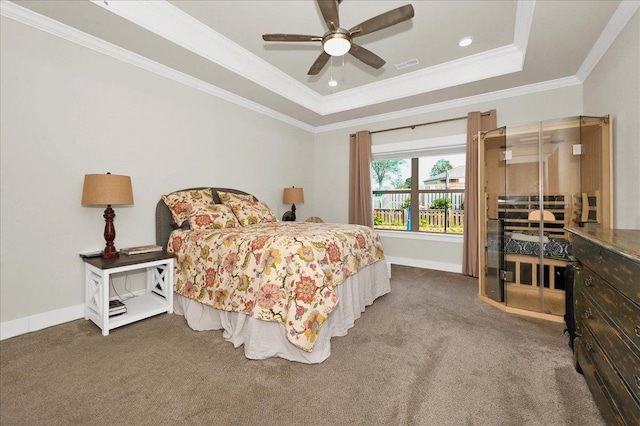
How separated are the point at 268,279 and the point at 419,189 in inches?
145

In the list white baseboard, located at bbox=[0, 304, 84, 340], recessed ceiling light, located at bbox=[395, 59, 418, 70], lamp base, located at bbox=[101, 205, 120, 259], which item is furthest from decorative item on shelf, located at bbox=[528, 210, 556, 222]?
white baseboard, located at bbox=[0, 304, 84, 340]

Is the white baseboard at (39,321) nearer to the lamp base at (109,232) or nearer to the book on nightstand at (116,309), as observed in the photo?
the book on nightstand at (116,309)

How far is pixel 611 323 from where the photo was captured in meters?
1.24

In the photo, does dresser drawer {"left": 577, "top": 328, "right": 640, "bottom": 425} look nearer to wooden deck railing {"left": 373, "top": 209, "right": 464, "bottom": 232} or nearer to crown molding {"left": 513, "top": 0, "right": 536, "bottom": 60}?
crown molding {"left": 513, "top": 0, "right": 536, "bottom": 60}

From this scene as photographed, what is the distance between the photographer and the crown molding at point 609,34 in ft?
7.11

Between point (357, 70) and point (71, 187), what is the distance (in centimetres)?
345

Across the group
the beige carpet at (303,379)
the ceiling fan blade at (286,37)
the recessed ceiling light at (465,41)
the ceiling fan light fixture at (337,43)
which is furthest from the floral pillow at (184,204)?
the recessed ceiling light at (465,41)

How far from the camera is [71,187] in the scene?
8.32 feet

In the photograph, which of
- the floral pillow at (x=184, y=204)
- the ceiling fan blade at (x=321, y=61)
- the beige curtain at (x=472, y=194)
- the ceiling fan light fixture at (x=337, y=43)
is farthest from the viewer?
the beige curtain at (x=472, y=194)

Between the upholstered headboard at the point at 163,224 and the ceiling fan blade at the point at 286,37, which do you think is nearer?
the ceiling fan blade at the point at 286,37

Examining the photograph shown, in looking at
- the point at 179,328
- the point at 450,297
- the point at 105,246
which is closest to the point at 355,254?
the point at 450,297

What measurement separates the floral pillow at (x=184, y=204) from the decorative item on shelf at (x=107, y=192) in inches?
21.1

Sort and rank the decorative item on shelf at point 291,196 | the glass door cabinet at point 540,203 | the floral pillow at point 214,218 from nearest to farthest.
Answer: the glass door cabinet at point 540,203
the floral pillow at point 214,218
the decorative item on shelf at point 291,196

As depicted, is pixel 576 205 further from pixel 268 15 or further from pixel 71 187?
pixel 71 187
